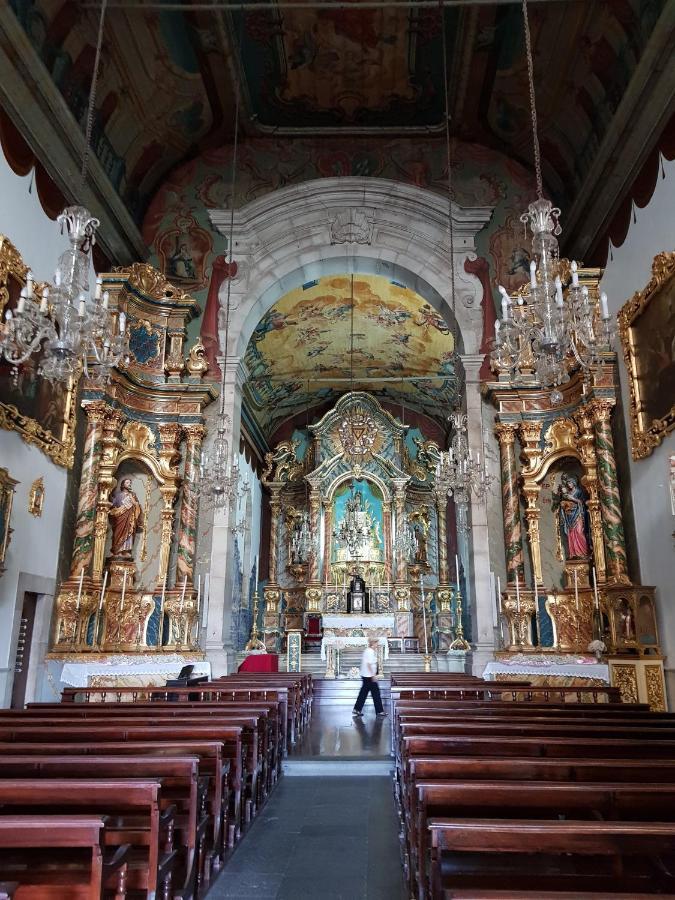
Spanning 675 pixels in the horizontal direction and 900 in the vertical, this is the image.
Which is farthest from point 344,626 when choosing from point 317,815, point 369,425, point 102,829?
point 102,829

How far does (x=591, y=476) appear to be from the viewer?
9.61 meters

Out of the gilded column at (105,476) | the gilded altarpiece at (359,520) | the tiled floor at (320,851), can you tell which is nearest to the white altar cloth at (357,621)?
the gilded altarpiece at (359,520)

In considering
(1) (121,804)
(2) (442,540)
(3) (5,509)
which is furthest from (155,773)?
(2) (442,540)

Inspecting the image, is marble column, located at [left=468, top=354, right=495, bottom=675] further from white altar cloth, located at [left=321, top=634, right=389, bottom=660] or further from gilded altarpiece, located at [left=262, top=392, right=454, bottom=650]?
gilded altarpiece, located at [left=262, top=392, right=454, bottom=650]

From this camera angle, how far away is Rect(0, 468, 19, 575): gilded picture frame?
22.3 ft

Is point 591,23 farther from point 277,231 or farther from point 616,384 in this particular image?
point 277,231

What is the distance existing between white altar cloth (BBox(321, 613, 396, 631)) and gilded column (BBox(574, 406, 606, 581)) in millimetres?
8103

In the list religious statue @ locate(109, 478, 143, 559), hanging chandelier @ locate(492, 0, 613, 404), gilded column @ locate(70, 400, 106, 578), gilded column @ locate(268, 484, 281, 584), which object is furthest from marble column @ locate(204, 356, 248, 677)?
gilded column @ locate(268, 484, 281, 584)

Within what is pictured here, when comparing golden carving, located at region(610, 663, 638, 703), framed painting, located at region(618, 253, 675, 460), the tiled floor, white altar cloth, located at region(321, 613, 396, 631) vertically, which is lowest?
the tiled floor

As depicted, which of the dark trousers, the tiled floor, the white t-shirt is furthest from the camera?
the dark trousers

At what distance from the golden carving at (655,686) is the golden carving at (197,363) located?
763 cm

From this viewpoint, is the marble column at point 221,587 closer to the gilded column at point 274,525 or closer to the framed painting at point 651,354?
the framed painting at point 651,354

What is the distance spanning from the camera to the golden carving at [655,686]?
24.4 ft

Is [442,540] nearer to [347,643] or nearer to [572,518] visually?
[347,643]
